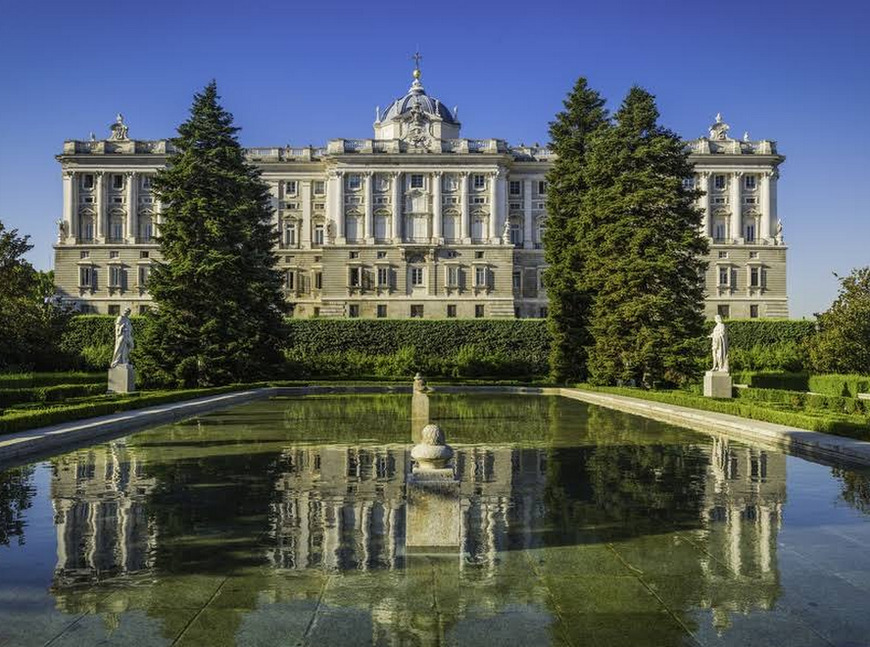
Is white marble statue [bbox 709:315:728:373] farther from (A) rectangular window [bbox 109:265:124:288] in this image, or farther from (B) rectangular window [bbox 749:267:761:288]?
(A) rectangular window [bbox 109:265:124:288]

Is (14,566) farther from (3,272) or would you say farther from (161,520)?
(3,272)

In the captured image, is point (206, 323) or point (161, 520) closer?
point (161, 520)

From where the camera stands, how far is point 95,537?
8.12m

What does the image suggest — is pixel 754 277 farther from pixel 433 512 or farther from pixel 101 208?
pixel 433 512

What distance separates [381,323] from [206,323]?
725 inches

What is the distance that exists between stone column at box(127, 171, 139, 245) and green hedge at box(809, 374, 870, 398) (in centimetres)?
6451

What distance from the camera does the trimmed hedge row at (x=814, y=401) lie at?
2275 cm

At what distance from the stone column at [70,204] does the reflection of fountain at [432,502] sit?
256 feet

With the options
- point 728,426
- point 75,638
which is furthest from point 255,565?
point 728,426

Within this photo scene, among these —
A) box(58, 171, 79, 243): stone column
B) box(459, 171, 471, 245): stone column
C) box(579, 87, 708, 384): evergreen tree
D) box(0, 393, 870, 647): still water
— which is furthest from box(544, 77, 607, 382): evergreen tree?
box(58, 171, 79, 243): stone column

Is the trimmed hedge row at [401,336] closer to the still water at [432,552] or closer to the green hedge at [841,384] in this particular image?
the green hedge at [841,384]

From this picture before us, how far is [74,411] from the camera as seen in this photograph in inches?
738

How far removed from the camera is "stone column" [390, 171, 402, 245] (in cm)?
7562

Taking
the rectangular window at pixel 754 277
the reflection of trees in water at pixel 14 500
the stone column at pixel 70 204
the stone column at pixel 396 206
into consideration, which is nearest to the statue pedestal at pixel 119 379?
the reflection of trees in water at pixel 14 500
